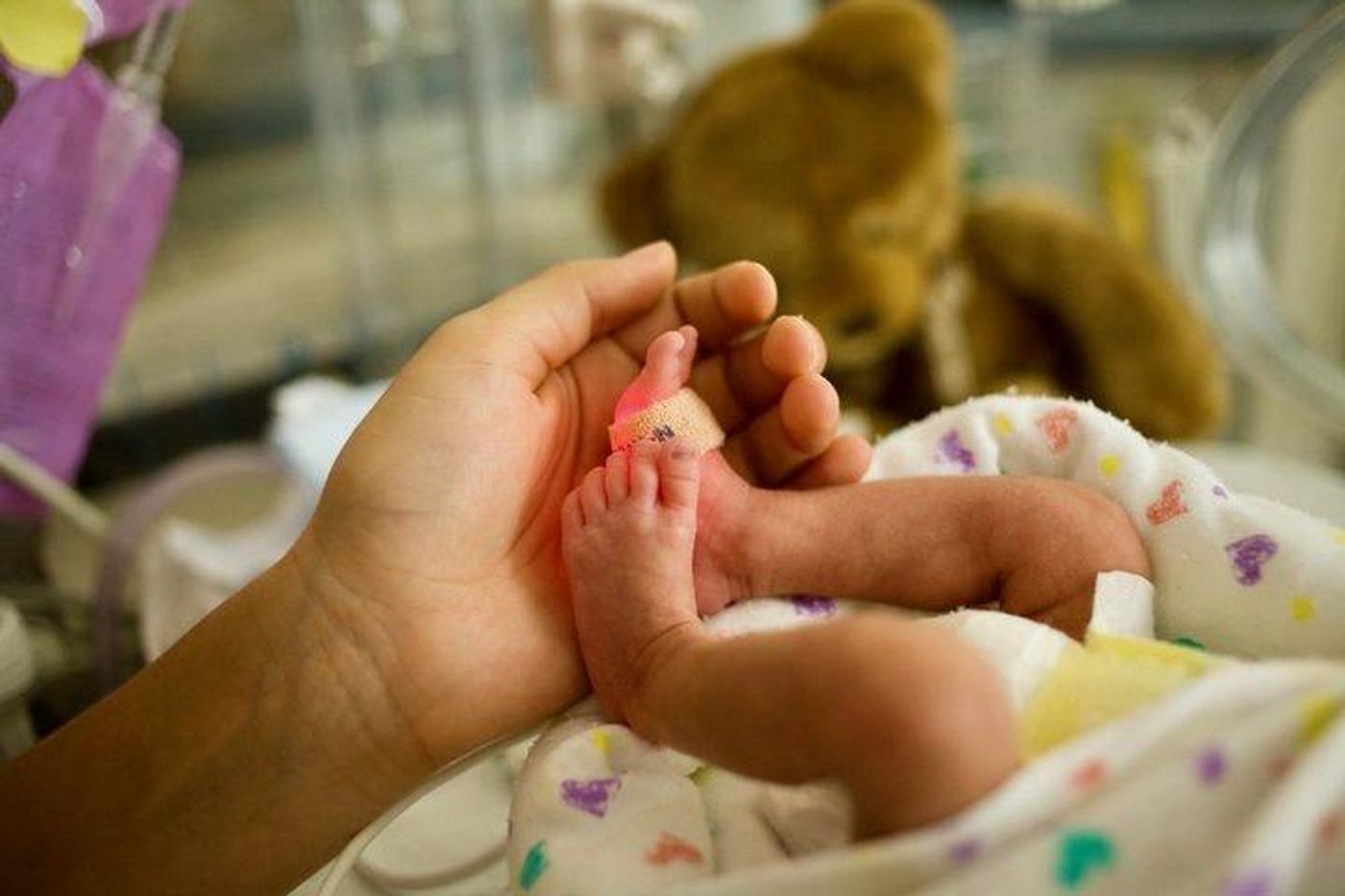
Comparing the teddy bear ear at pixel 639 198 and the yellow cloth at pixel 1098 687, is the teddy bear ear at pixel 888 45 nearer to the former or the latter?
the teddy bear ear at pixel 639 198

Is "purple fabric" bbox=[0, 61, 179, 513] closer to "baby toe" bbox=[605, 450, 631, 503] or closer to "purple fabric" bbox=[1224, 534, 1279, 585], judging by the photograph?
"baby toe" bbox=[605, 450, 631, 503]

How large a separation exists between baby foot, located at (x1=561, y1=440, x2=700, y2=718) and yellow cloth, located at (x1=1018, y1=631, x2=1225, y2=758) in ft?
0.59

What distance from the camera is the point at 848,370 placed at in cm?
134

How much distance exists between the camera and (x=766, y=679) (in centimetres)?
52

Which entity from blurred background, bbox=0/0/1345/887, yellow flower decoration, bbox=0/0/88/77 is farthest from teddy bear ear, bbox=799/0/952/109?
yellow flower decoration, bbox=0/0/88/77

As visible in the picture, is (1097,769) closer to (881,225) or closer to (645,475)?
(645,475)

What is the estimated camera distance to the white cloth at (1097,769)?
0.44 metres

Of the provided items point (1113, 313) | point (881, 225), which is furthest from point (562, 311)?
point (1113, 313)

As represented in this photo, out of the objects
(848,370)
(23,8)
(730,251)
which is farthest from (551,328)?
(848,370)

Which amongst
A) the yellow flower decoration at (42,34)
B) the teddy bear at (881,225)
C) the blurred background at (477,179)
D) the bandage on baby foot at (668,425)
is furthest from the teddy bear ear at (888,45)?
the yellow flower decoration at (42,34)

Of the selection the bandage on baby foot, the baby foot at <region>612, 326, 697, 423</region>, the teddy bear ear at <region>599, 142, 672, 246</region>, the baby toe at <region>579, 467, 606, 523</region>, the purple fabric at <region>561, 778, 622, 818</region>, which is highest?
the baby foot at <region>612, 326, 697, 423</region>

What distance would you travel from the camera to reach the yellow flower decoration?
665 mm

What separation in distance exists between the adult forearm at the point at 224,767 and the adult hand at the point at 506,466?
0.06 ft

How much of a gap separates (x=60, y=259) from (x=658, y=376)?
427 mm
